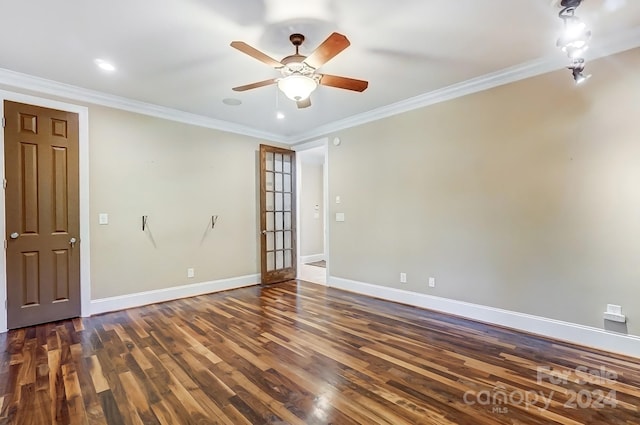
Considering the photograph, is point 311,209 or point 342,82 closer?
point 342,82

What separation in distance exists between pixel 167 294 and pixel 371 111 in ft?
12.8

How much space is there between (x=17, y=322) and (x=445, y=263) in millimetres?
4814

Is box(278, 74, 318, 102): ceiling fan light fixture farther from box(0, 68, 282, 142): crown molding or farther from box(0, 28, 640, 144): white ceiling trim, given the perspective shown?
box(0, 68, 282, 142): crown molding

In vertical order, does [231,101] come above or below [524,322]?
above

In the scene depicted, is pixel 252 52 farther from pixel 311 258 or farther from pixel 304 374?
pixel 311 258

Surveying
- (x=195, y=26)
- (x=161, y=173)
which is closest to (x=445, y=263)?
(x=195, y=26)

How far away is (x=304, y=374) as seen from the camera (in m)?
2.34

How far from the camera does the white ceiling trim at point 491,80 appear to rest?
2654mm

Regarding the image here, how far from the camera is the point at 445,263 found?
149 inches

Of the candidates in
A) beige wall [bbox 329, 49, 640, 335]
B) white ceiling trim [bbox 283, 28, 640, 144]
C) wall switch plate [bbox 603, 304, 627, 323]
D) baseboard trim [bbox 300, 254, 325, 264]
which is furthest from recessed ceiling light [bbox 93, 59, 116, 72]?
baseboard trim [bbox 300, 254, 325, 264]

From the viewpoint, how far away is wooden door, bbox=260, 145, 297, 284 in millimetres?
5348

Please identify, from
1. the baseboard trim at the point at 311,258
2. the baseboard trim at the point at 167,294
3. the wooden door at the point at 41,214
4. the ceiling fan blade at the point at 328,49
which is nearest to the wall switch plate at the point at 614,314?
the ceiling fan blade at the point at 328,49

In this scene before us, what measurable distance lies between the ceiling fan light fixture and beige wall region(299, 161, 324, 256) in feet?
16.9

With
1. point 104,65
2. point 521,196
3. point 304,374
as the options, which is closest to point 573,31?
point 521,196
